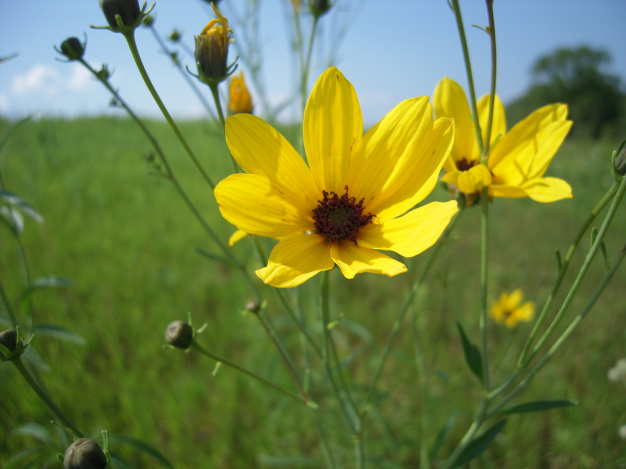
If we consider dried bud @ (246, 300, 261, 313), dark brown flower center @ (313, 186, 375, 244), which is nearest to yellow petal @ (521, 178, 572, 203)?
dark brown flower center @ (313, 186, 375, 244)

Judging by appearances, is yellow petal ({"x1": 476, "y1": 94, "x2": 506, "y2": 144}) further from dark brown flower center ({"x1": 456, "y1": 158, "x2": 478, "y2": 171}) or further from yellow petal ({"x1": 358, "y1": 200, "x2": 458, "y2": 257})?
yellow petal ({"x1": 358, "y1": 200, "x2": 458, "y2": 257})

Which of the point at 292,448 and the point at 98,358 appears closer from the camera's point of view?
the point at 292,448

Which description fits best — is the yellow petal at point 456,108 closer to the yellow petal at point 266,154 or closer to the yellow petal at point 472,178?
the yellow petal at point 472,178

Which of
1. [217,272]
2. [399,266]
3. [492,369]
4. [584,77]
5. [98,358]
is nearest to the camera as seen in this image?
[399,266]

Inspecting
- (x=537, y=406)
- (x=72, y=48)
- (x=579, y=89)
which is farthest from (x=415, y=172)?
(x=579, y=89)

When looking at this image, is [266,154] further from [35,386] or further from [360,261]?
[35,386]

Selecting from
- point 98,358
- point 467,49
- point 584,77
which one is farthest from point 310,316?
point 584,77

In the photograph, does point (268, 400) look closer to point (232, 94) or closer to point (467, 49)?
point (232, 94)
